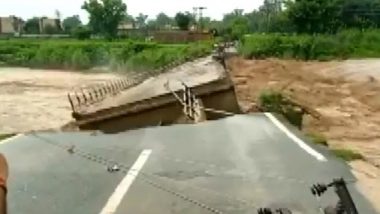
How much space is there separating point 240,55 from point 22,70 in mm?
32365

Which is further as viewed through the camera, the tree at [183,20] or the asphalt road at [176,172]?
the tree at [183,20]

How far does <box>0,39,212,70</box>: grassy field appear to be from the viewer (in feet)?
227

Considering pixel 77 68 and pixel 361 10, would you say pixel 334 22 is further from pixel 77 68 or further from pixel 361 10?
pixel 77 68

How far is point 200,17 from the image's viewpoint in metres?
112

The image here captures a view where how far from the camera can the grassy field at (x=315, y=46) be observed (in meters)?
58.6

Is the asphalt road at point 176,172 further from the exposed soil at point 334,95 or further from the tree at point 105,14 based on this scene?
the tree at point 105,14

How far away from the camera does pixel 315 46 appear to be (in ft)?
198

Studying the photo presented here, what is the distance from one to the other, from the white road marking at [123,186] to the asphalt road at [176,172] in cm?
4

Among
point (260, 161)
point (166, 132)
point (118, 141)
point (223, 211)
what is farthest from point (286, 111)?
point (223, 211)

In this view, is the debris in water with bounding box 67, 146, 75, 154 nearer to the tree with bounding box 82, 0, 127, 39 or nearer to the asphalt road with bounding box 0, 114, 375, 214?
the asphalt road with bounding box 0, 114, 375, 214

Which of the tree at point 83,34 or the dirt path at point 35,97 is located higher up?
the tree at point 83,34

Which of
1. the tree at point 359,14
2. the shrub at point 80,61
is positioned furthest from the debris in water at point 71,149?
the shrub at point 80,61

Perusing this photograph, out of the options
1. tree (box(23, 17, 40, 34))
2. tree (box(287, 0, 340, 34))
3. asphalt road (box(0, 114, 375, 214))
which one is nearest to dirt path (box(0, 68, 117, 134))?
asphalt road (box(0, 114, 375, 214))

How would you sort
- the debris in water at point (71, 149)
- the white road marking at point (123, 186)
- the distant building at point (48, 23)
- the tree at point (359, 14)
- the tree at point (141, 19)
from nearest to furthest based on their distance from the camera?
1. the white road marking at point (123, 186)
2. the debris in water at point (71, 149)
3. the tree at point (359, 14)
4. the distant building at point (48, 23)
5. the tree at point (141, 19)
